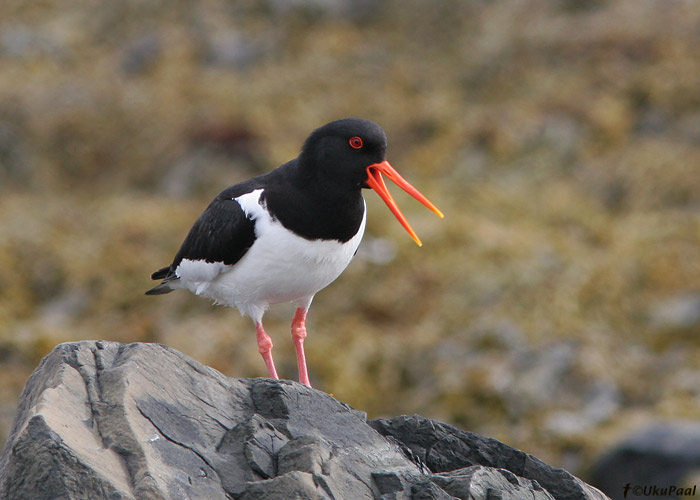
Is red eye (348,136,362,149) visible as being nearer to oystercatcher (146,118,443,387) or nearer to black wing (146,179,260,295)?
oystercatcher (146,118,443,387)

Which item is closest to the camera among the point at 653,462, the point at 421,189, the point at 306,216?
the point at 306,216

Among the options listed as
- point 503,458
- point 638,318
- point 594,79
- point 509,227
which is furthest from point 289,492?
point 594,79

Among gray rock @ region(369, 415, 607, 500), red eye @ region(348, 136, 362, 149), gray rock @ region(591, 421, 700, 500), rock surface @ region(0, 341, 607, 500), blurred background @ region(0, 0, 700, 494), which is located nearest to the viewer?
rock surface @ region(0, 341, 607, 500)

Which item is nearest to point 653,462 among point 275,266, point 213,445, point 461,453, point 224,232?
point 461,453

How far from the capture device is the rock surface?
3.83m

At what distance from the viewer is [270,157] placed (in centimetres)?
1491

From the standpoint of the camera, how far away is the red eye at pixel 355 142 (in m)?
6.10

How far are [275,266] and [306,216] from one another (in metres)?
0.40

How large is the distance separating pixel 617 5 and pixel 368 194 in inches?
254

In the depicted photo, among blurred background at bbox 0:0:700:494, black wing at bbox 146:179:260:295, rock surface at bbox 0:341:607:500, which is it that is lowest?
rock surface at bbox 0:341:607:500

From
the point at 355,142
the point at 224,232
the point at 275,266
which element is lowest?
the point at 275,266

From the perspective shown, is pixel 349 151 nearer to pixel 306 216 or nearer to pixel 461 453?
pixel 306 216

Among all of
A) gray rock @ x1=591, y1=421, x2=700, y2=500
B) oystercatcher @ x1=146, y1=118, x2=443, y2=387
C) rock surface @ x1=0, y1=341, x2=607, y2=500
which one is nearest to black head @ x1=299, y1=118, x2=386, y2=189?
oystercatcher @ x1=146, y1=118, x2=443, y2=387

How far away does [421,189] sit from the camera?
46.4ft
